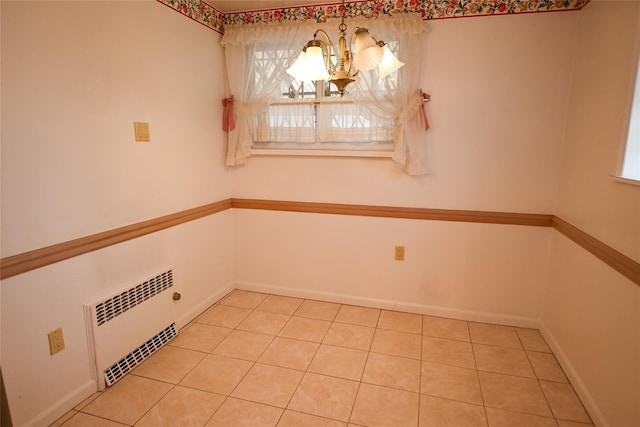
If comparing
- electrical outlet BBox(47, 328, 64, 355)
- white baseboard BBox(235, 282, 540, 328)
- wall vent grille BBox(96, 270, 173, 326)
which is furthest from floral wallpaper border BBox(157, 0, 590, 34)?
white baseboard BBox(235, 282, 540, 328)

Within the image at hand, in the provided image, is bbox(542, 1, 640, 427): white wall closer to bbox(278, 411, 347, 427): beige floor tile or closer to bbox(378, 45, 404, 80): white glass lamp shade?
bbox(378, 45, 404, 80): white glass lamp shade

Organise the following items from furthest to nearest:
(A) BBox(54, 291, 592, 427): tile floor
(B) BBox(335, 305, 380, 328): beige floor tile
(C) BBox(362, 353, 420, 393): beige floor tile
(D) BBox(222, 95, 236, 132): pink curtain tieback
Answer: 1. (D) BBox(222, 95, 236, 132): pink curtain tieback
2. (B) BBox(335, 305, 380, 328): beige floor tile
3. (C) BBox(362, 353, 420, 393): beige floor tile
4. (A) BBox(54, 291, 592, 427): tile floor

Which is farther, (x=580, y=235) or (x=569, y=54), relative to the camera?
(x=569, y=54)

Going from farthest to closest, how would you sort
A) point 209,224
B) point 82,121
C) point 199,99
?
point 209,224 < point 199,99 < point 82,121

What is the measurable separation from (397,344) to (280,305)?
1052 mm

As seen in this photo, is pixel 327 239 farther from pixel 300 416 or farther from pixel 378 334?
pixel 300 416

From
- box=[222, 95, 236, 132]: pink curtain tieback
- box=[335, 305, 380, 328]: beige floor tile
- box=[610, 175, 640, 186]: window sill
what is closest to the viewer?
box=[610, 175, 640, 186]: window sill

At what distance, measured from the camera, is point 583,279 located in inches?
81.0

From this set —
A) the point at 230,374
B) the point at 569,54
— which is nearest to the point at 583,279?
the point at 569,54

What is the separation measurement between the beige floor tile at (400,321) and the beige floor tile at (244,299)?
1.06 meters

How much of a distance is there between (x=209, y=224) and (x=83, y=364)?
1.31 meters

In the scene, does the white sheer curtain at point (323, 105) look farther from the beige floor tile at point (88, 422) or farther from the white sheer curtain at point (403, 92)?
the beige floor tile at point (88, 422)

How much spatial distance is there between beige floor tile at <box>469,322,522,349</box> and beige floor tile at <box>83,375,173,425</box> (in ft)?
6.78

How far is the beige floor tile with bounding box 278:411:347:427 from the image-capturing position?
71.5 inches
